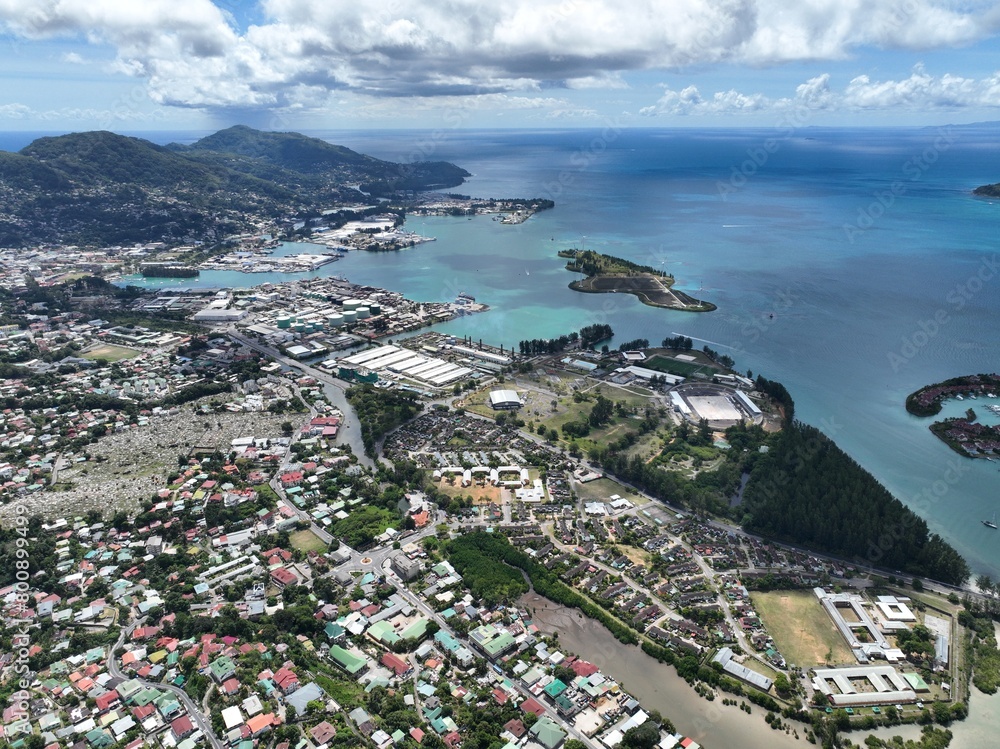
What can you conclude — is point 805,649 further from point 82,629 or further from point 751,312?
point 751,312

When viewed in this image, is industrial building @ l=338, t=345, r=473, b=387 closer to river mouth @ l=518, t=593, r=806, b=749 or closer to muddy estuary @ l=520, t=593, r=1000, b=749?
river mouth @ l=518, t=593, r=806, b=749

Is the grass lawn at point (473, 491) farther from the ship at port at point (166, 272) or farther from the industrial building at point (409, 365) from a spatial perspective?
the ship at port at point (166, 272)

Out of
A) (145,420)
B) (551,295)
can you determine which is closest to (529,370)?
(551,295)

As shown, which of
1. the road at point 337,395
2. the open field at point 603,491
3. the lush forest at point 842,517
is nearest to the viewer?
the lush forest at point 842,517

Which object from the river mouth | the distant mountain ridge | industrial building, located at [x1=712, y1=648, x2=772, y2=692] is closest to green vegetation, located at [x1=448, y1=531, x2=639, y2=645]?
the river mouth

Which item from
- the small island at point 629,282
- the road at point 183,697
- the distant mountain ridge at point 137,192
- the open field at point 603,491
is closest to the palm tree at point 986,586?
the open field at point 603,491

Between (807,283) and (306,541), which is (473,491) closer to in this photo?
(306,541)
